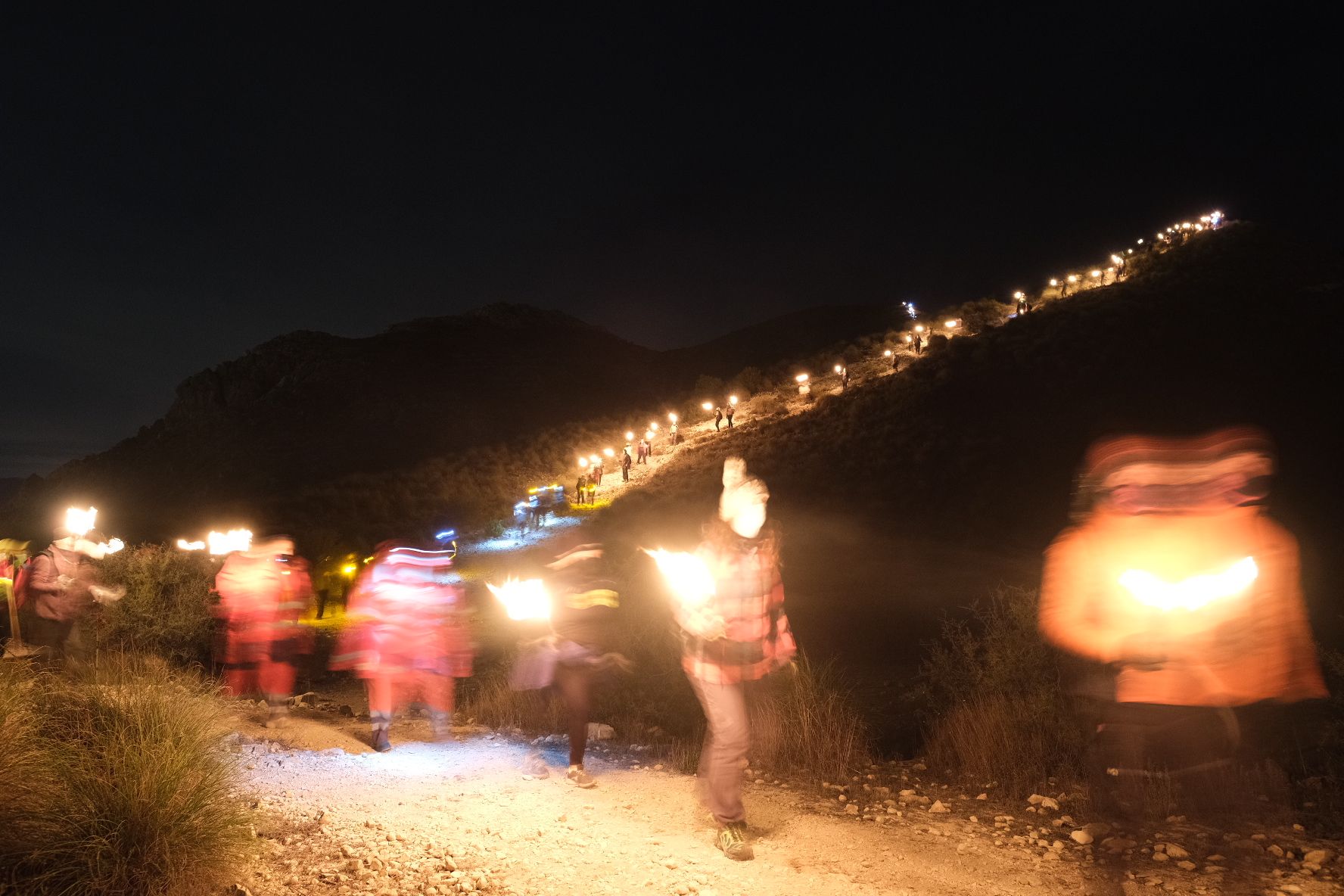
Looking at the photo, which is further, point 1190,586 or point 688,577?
point 688,577

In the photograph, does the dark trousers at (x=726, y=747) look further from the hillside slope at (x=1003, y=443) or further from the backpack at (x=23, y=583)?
the hillside slope at (x=1003, y=443)

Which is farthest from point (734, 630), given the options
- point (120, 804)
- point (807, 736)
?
point (120, 804)

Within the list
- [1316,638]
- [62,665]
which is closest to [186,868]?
[62,665]

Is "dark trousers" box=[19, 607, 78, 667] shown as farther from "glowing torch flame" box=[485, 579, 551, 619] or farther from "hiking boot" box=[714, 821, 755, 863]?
"hiking boot" box=[714, 821, 755, 863]

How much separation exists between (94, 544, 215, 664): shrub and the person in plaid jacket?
10.4 meters

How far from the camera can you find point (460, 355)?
7675cm

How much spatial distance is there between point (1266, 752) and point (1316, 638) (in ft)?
19.7

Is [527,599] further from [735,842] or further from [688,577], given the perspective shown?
[735,842]

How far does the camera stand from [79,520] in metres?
8.78

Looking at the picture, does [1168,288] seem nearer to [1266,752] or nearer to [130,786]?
[1266,752]

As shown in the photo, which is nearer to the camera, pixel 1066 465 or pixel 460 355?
pixel 1066 465

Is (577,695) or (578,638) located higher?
(578,638)

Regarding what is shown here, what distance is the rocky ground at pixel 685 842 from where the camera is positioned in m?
4.07

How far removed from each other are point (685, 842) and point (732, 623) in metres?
1.42
